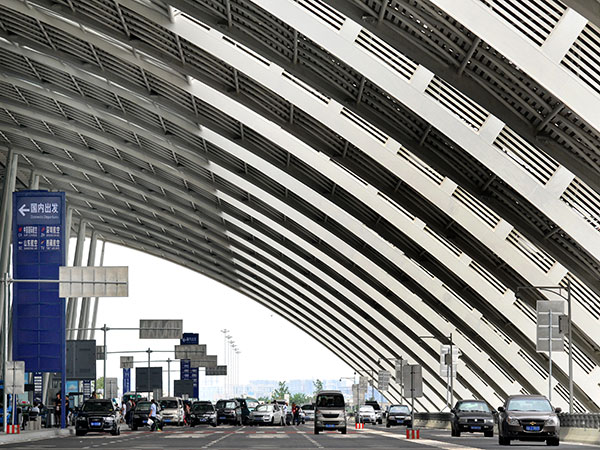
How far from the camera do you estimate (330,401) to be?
4619 centimetres

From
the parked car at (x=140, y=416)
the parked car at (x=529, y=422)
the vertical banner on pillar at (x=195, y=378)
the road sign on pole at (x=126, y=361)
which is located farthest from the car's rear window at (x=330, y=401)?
the vertical banner on pillar at (x=195, y=378)

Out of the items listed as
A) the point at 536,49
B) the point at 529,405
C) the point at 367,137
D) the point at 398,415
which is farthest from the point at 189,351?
the point at 536,49

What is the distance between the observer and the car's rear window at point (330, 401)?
45.9m

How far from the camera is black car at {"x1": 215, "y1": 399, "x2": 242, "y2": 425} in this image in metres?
66.2

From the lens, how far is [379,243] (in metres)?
50.7

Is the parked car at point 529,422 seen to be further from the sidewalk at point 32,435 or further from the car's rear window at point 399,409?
the car's rear window at point 399,409

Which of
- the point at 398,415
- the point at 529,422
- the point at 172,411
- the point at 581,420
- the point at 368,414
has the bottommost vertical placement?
the point at 368,414

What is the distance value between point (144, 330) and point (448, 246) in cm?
3535

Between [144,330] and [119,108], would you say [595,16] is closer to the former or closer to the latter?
[119,108]

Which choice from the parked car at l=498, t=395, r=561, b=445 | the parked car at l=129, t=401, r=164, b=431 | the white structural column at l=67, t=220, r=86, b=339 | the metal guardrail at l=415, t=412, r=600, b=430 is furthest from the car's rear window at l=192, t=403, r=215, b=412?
the parked car at l=498, t=395, r=561, b=445

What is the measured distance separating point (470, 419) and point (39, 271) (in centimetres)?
2002

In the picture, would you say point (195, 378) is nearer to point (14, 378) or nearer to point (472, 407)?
point (472, 407)

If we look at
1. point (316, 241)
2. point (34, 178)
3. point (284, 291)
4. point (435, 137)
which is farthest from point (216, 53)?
point (284, 291)

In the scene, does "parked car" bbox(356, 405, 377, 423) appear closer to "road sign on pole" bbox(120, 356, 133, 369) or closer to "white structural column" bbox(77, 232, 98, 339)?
"white structural column" bbox(77, 232, 98, 339)
